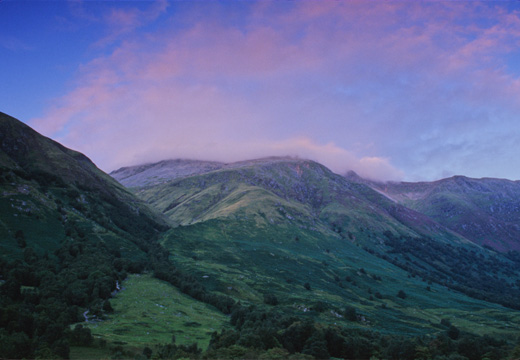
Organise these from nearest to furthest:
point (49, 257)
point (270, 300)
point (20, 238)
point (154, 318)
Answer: point (154, 318) < point (49, 257) < point (20, 238) < point (270, 300)

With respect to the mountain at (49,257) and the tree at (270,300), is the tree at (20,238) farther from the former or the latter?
the tree at (270,300)

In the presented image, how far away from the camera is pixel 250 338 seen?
56781 millimetres

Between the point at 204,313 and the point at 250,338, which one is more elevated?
the point at 250,338

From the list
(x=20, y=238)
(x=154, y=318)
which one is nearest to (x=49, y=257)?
(x=20, y=238)

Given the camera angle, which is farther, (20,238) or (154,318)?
(20,238)

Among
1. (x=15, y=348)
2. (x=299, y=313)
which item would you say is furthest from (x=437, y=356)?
(x=299, y=313)

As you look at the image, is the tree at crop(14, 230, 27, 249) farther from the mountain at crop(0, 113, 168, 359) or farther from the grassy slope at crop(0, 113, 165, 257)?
the grassy slope at crop(0, 113, 165, 257)

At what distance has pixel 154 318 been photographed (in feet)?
317

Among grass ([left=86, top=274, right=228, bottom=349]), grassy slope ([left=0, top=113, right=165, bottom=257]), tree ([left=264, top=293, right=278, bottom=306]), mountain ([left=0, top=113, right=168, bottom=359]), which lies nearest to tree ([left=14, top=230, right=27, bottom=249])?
mountain ([left=0, top=113, right=168, bottom=359])

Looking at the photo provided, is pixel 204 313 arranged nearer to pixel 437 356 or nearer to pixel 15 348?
pixel 15 348

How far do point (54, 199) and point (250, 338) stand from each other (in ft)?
503

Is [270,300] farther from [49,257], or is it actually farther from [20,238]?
[20,238]

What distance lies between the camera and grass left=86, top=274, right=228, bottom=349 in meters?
76.5

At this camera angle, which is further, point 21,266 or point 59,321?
point 21,266
